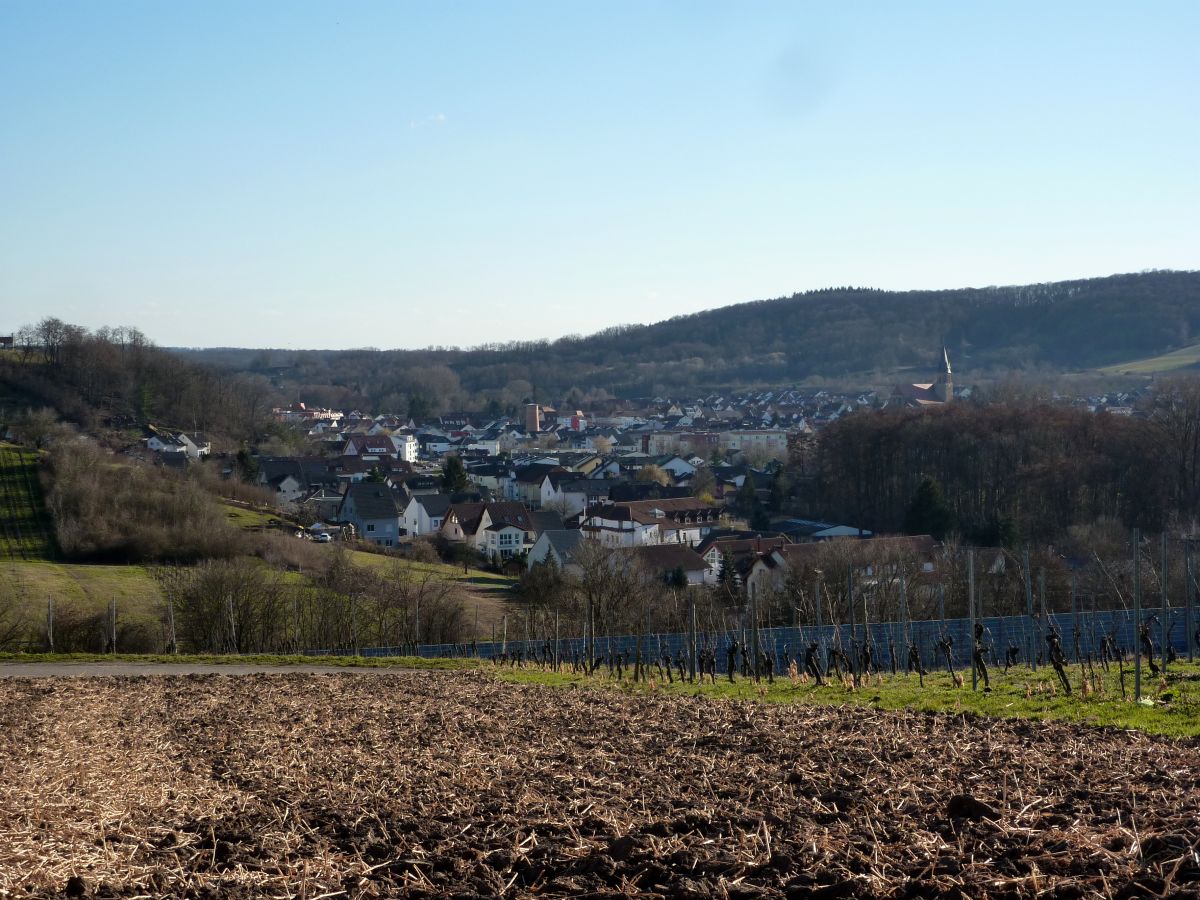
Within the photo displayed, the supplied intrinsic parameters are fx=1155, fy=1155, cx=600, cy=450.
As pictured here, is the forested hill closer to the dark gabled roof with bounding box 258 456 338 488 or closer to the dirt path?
the dark gabled roof with bounding box 258 456 338 488

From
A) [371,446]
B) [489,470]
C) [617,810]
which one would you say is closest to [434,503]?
[489,470]

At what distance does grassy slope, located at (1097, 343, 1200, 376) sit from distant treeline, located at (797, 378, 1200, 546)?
8568 cm

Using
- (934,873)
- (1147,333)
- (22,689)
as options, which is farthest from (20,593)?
(1147,333)

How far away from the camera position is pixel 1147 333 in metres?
165

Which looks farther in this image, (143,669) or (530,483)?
(530,483)

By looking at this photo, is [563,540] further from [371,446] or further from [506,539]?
[371,446]

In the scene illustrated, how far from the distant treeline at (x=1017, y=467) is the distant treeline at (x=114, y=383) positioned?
53756 millimetres

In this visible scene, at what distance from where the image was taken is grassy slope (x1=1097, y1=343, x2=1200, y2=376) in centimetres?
14238

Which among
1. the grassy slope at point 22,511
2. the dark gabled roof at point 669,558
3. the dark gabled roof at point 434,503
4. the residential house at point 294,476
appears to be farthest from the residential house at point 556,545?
the residential house at point 294,476

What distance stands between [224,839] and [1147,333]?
17828cm

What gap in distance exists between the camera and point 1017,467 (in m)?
58.4

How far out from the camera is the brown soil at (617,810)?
521cm

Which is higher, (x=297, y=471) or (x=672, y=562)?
(x=297, y=471)

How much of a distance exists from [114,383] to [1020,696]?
9105cm
